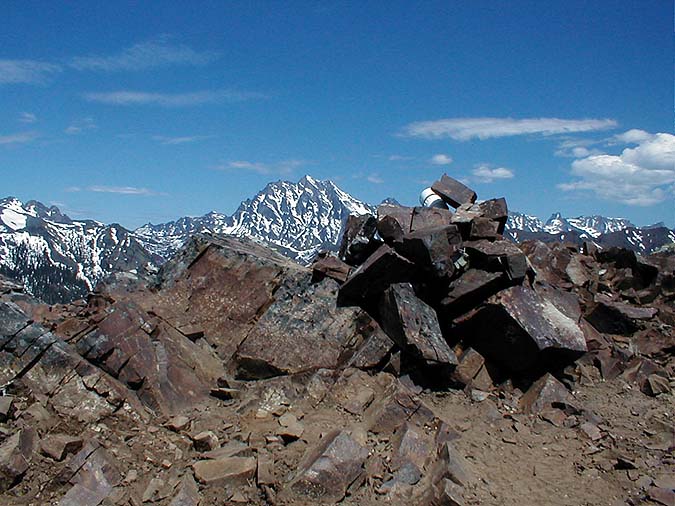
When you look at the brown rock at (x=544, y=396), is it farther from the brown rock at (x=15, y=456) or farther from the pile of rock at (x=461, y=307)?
the brown rock at (x=15, y=456)

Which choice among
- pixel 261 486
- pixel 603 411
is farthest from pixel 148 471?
pixel 603 411

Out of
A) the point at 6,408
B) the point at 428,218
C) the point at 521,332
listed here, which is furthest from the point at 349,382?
the point at 6,408

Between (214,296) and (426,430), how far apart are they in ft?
32.0

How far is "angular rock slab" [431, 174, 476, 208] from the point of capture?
931 inches

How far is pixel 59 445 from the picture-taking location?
10867 millimetres

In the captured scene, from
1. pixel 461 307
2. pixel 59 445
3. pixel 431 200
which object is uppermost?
pixel 431 200

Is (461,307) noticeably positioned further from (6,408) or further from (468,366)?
(6,408)

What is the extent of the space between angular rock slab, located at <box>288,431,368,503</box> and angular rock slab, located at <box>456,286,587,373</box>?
6.72 metres

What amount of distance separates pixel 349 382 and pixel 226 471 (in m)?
4.88

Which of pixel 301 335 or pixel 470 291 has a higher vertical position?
pixel 470 291

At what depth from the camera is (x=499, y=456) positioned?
12586 mm

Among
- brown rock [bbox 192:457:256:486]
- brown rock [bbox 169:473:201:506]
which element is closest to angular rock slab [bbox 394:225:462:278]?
brown rock [bbox 192:457:256:486]

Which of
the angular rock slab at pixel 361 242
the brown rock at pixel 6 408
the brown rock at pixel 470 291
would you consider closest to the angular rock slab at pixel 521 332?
the brown rock at pixel 470 291

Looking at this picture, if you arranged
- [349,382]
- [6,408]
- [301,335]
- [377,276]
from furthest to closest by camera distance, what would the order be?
[377,276] → [301,335] → [349,382] → [6,408]
